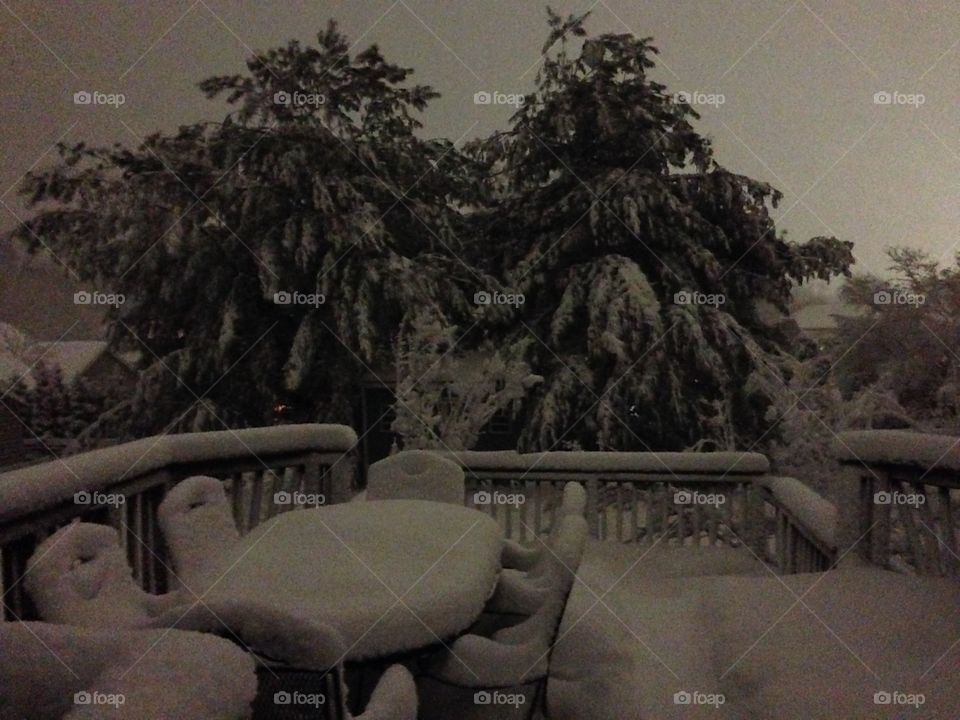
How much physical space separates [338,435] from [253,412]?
3169 mm

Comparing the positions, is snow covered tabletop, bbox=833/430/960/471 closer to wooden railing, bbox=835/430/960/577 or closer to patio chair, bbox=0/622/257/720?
wooden railing, bbox=835/430/960/577

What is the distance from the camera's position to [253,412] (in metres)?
5.69

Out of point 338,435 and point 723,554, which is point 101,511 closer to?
point 338,435

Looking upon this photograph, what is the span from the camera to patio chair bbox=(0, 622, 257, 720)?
0.45 metres

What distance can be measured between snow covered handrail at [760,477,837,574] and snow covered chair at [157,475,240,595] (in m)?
1.82

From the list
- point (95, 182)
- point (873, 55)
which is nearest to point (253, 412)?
point (95, 182)
